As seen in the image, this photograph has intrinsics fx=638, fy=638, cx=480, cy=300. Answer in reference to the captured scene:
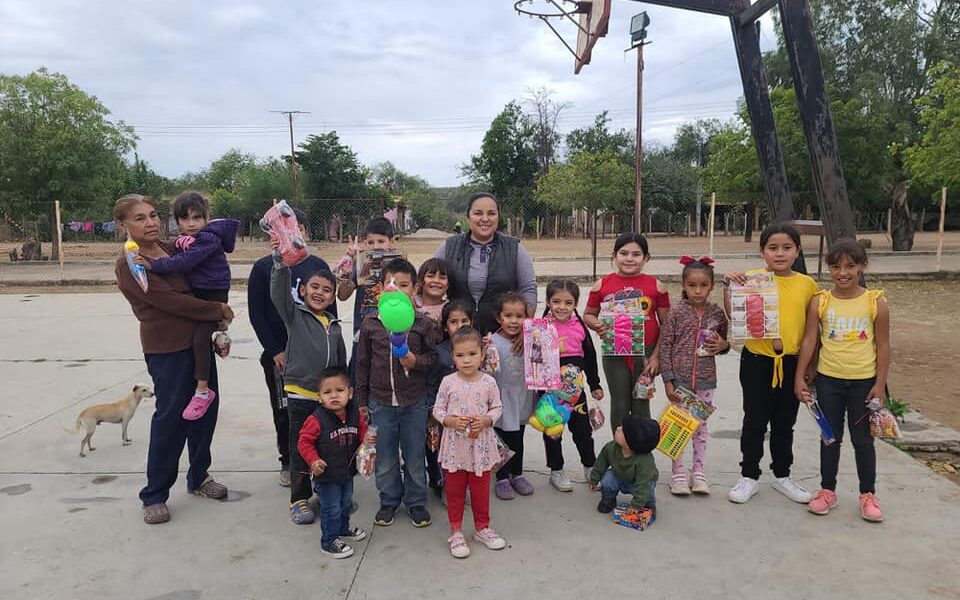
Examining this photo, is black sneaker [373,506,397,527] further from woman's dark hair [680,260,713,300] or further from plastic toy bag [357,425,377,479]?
woman's dark hair [680,260,713,300]

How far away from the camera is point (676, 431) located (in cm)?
341

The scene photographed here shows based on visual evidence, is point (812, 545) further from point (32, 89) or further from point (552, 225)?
point (552, 225)

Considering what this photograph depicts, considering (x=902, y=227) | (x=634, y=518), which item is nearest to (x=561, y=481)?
(x=634, y=518)

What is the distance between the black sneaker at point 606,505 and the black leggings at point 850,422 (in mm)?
1103

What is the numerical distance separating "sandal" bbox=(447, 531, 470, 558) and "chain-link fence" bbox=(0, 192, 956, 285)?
10074mm

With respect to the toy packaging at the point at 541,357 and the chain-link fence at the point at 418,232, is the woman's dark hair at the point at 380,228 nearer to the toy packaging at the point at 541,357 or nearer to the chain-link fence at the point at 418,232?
the toy packaging at the point at 541,357

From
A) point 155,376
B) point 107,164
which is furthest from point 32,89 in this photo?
point 155,376

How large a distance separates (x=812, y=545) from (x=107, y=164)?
23.9 meters

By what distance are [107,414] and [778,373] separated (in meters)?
4.14

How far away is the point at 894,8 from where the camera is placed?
81.5 ft

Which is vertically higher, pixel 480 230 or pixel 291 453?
pixel 480 230

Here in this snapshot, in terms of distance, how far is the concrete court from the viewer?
264 centimetres

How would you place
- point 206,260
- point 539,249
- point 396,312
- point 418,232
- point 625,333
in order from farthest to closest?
point 418,232 < point 539,249 < point 625,333 < point 206,260 < point 396,312

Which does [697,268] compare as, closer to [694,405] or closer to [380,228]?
[694,405]
